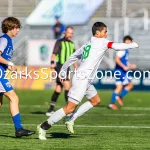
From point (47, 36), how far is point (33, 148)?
2503 centimetres

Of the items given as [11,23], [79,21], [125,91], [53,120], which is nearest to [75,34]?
[79,21]

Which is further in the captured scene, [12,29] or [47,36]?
[47,36]

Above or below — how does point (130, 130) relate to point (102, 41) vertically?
below

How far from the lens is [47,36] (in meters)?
35.1

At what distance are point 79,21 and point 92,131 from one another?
22.4m

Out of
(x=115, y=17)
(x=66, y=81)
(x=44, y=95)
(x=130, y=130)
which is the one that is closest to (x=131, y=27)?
(x=115, y=17)

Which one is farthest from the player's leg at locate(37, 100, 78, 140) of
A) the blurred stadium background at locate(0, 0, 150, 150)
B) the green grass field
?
the blurred stadium background at locate(0, 0, 150, 150)

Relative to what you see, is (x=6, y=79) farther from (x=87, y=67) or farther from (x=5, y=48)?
(x=87, y=67)

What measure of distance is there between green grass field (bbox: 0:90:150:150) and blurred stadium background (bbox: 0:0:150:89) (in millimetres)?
11943

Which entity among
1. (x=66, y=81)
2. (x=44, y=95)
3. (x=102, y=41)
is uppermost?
(x=102, y=41)

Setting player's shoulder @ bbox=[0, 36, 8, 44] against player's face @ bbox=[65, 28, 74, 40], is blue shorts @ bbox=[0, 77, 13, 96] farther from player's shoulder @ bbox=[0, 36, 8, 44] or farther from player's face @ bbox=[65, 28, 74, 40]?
player's face @ bbox=[65, 28, 74, 40]

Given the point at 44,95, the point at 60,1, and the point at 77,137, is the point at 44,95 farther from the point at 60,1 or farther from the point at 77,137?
the point at 77,137

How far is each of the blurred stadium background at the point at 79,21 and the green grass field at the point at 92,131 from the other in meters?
11.9

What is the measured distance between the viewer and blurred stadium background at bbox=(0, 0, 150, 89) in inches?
1320
